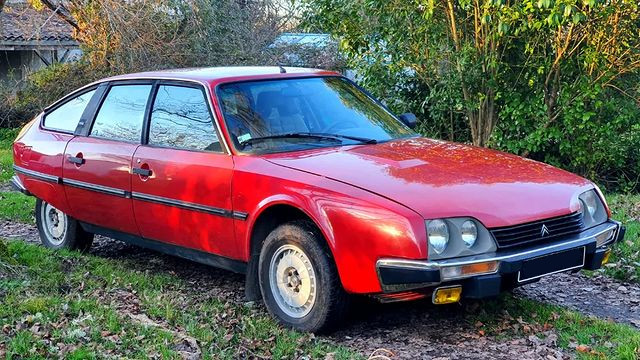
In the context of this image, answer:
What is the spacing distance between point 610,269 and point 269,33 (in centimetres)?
1238

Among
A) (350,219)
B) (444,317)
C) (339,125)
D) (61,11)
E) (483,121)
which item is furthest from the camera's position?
(61,11)

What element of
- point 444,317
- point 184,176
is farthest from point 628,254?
point 184,176

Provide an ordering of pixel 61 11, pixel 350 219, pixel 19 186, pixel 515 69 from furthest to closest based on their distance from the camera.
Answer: pixel 61 11 → pixel 515 69 → pixel 19 186 → pixel 350 219

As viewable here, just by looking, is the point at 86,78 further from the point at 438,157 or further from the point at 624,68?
the point at 438,157

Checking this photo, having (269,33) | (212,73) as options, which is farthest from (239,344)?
(269,33)

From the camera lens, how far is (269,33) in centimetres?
1742

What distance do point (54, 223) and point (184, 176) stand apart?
2384 millimetres

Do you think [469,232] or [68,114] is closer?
[469,232]

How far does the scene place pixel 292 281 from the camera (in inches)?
192

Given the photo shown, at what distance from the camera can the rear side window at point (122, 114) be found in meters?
6.07

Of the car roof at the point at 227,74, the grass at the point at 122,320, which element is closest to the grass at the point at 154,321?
the grass at the point at 122,320

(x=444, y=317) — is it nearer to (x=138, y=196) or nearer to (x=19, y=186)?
(x=138, y=196)

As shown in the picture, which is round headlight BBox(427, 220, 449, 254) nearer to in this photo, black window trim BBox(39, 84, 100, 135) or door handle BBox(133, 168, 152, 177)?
door handle BBox(133, 168, 152, 177)

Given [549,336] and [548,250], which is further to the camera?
[549,336]
